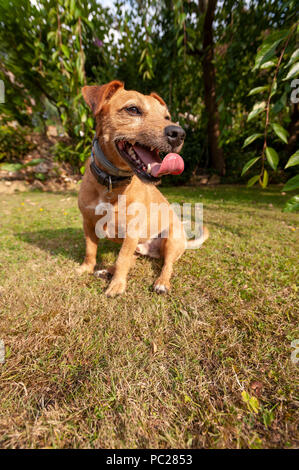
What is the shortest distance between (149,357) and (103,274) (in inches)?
44.3

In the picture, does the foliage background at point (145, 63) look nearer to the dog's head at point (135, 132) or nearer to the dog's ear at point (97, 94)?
the dog's head at point (135, 132)

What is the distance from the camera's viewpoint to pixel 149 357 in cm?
114

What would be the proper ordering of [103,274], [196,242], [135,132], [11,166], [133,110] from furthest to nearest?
1. [11,166]
2. [196,242]
3. [103,274]
4. [133,110]
5. [135,132]

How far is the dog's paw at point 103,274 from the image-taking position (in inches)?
81.3

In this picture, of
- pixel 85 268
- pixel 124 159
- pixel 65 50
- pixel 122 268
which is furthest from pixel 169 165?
pixel 65 50

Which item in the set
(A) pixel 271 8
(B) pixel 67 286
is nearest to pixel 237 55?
(A) pixel 271 8

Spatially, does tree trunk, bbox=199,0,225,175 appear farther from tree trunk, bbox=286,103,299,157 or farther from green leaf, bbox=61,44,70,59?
green leaf, bbox=61,44,70,59

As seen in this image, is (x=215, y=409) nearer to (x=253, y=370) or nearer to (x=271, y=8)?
(x=253, y=370)

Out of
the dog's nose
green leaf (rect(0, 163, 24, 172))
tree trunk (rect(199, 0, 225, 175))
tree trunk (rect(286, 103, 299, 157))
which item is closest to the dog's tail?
the dog's nose

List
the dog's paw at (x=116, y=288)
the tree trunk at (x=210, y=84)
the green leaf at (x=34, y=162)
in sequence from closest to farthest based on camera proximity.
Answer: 1. the dog's paw at (x=116, y=288)
2. the tree trunk at (x=210, y=84)
3. the green leaf at (x=34, y=162)

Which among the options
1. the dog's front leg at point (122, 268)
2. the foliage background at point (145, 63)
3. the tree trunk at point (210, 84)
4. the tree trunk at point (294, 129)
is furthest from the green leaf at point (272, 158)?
the tree trunk at point (294, 129)

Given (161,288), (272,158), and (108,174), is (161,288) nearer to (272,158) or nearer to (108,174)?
(108,174)

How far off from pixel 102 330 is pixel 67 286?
68 centimetres
